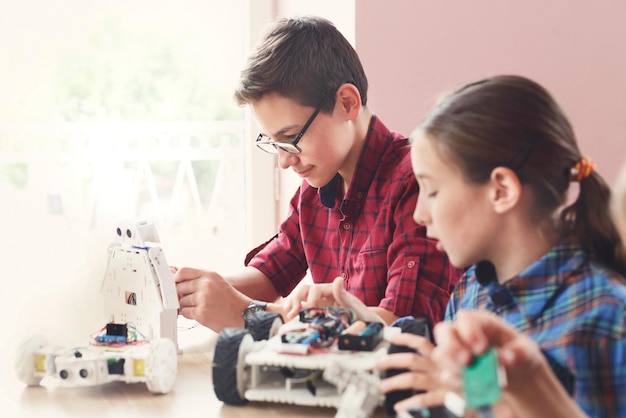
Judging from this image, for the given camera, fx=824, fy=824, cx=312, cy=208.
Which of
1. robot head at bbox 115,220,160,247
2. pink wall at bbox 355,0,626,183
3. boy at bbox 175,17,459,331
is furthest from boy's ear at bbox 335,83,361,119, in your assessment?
robot head at bbox 115,220,160,247

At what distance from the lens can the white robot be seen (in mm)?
1216

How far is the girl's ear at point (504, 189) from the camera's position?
3.34ft

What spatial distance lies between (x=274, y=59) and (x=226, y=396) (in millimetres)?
651

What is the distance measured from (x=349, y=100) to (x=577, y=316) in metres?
0.73

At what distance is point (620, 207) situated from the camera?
34.5 inches

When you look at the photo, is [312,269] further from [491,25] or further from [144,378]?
[491,25]

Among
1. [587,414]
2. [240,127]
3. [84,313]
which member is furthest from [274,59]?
[240,127]

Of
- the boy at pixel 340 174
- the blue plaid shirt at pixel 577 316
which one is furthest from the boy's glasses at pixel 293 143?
the blue plaid shirt at pixel 577 316

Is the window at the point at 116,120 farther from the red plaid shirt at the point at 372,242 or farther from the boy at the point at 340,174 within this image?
the boy at the point at 340,174

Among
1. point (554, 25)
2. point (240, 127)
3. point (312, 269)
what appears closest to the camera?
point (312, 269)

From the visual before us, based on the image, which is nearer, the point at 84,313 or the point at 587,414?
the point at 587,414

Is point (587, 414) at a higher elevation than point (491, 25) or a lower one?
lower

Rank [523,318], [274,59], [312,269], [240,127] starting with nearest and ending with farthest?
1. [523,318]
2. [274,59]
3. [312,269]
4. [240,127]

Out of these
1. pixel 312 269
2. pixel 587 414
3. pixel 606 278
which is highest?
pixel 606 278
